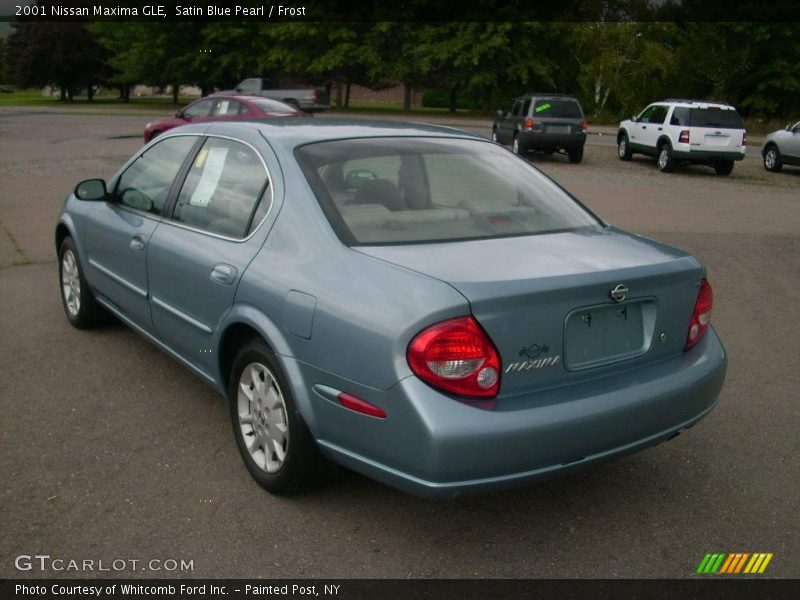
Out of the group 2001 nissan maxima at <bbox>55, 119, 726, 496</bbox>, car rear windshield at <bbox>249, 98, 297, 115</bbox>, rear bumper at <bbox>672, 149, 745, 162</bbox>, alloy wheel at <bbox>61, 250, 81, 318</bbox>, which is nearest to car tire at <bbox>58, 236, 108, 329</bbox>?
alloy wheel at <bbox>61, 250, 81, 318</bbox>

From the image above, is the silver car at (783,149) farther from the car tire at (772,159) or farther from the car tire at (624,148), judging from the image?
the car tire at (624,148)

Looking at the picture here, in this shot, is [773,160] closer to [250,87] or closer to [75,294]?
[75,294]

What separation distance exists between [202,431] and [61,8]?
219 feet

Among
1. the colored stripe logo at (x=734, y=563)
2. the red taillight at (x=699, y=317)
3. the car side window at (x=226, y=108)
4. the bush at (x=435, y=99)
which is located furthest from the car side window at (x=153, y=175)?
the bush at (x=435, y=99)

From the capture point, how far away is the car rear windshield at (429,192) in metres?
3.54

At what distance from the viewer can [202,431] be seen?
14.0 feet

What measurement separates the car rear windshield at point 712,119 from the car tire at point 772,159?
2.05 meters

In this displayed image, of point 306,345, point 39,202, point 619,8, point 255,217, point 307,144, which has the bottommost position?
point 39,202

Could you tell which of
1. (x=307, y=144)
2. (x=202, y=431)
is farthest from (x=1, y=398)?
(x=307, y=144)

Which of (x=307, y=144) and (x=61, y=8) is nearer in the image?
(x=307, y=144)

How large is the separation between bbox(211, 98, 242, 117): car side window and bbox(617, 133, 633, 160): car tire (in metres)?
10.9

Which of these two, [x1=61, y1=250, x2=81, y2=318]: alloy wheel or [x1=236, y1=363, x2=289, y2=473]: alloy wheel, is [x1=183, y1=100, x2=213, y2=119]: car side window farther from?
[x1=236, y1=363, x2=289, y2=473]: alloy wheel

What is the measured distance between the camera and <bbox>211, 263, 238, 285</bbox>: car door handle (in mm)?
3680

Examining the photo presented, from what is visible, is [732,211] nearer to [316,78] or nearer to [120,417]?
[120,417]
